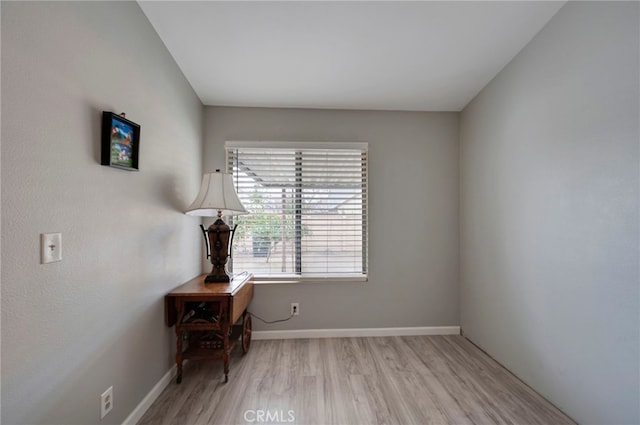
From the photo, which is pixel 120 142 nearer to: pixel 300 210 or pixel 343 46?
pixel 343 46

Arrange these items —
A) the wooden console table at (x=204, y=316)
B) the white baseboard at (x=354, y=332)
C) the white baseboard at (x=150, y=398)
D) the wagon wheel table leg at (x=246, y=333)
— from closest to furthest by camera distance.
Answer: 1. the white baseboard at (x=150, y=398)
2. the wooden console table at (x=204, y=316)
3. the wagon wheel table leg at (x=246, y=333)
4. the white baseboard at (x=354, y=332)

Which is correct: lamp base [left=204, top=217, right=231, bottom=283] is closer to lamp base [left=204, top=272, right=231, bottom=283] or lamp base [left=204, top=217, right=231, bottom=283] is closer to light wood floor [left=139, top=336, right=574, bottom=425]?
lamp base [left=204, top=272, right=231, bottom=283]

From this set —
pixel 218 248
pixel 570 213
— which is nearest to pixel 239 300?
pixel 218 248

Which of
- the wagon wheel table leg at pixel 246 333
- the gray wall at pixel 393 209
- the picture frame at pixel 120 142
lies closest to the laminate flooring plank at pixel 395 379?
the gray wall at pixel 393 209

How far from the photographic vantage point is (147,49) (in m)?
1.64

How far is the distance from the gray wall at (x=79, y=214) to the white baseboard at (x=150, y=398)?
0.04 m

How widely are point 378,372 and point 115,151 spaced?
2.28m

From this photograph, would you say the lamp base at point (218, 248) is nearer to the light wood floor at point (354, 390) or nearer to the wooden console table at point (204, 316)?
the wooden console table at point (204, 316)

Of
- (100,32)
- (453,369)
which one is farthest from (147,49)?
(453,369)

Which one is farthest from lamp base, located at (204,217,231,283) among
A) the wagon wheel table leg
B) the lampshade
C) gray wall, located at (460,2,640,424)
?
gray wall, located at (460,2,640,424)

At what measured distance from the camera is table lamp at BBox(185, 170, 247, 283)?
2.00 meters

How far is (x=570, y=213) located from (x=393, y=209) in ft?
4.60

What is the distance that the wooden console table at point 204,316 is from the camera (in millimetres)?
1840

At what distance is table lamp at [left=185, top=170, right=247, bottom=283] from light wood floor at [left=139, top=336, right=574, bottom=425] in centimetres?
78
